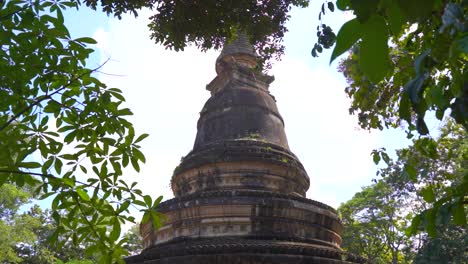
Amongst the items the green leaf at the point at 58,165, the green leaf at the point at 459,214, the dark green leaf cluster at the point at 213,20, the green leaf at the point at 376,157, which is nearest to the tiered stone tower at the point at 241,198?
the dark green leaf cluster at the point at 213,20

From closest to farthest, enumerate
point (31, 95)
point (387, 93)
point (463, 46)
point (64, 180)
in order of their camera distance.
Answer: point (463, 46) < point (64, 180) < point (31, 95) < point (387, 93)

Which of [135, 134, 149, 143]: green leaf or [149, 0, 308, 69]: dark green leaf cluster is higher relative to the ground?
[149, 0, 308, 69]: dark green leaf cluster

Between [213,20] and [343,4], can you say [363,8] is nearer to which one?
[343,4]

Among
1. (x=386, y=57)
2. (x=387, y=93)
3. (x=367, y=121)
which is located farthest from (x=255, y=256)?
(x=386, y=57)

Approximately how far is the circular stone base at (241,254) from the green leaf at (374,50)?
7.71m

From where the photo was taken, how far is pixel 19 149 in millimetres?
2820

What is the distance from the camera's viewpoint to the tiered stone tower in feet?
28.0

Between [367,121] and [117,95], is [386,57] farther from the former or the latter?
[367,121]

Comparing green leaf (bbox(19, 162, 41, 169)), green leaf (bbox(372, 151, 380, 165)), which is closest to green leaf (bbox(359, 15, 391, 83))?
green leaf (bbox(19, 162, 41, 169))

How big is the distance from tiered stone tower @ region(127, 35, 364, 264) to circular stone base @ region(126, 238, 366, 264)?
19 mm

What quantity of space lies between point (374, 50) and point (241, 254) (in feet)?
25.5

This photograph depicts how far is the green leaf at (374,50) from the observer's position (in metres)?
0.76

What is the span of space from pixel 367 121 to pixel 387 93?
699mm

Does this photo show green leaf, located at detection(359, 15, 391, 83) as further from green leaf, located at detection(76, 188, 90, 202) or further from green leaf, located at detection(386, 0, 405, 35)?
green leaf, located at detection(76, 188, 90, 202)
